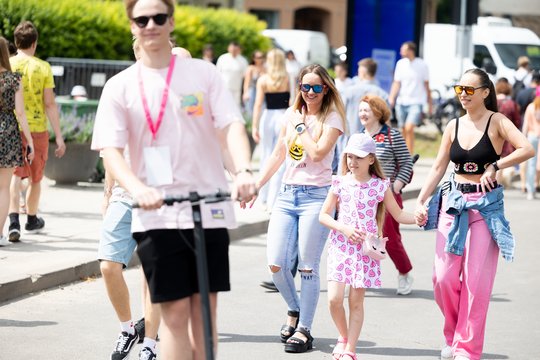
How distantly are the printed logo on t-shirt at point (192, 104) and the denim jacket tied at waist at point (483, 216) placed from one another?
2482 mm

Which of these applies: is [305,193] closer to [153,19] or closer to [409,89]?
[153,19]

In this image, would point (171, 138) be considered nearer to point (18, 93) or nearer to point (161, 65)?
point (161, 65)

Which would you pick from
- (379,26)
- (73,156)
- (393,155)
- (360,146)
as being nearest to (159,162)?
(360,146)

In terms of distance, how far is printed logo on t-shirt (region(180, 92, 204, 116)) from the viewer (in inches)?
203

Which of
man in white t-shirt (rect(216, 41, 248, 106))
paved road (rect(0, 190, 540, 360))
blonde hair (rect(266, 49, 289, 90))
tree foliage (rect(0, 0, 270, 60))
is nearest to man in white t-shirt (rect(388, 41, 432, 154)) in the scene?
blonde hair (rect(266, 49, 289, 90))

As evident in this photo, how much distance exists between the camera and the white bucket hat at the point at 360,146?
7340 mm

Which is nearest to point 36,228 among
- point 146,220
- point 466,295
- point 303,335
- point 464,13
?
point 303,335

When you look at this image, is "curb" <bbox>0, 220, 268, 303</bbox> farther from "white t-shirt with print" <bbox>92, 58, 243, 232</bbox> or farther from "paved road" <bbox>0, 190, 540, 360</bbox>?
"white t-shirt with print" <bbox>92, 58, 243, 232</bbox>

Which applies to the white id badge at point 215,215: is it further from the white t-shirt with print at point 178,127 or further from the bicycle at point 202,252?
the bicycle at point 202,252

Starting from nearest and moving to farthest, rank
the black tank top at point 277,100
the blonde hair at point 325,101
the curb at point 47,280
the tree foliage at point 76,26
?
1. the blonde hair at point 325,101
2. the curb at point 47,280
3. the black tank top at point 277,100
4. the tree foliage at point 76,26

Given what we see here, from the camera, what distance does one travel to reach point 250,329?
27.5 feet

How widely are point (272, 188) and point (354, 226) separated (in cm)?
511

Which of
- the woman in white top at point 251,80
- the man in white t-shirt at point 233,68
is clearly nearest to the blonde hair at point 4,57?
the woman in white top at point 251,80

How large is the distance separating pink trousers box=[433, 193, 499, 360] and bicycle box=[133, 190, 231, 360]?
272 cm
